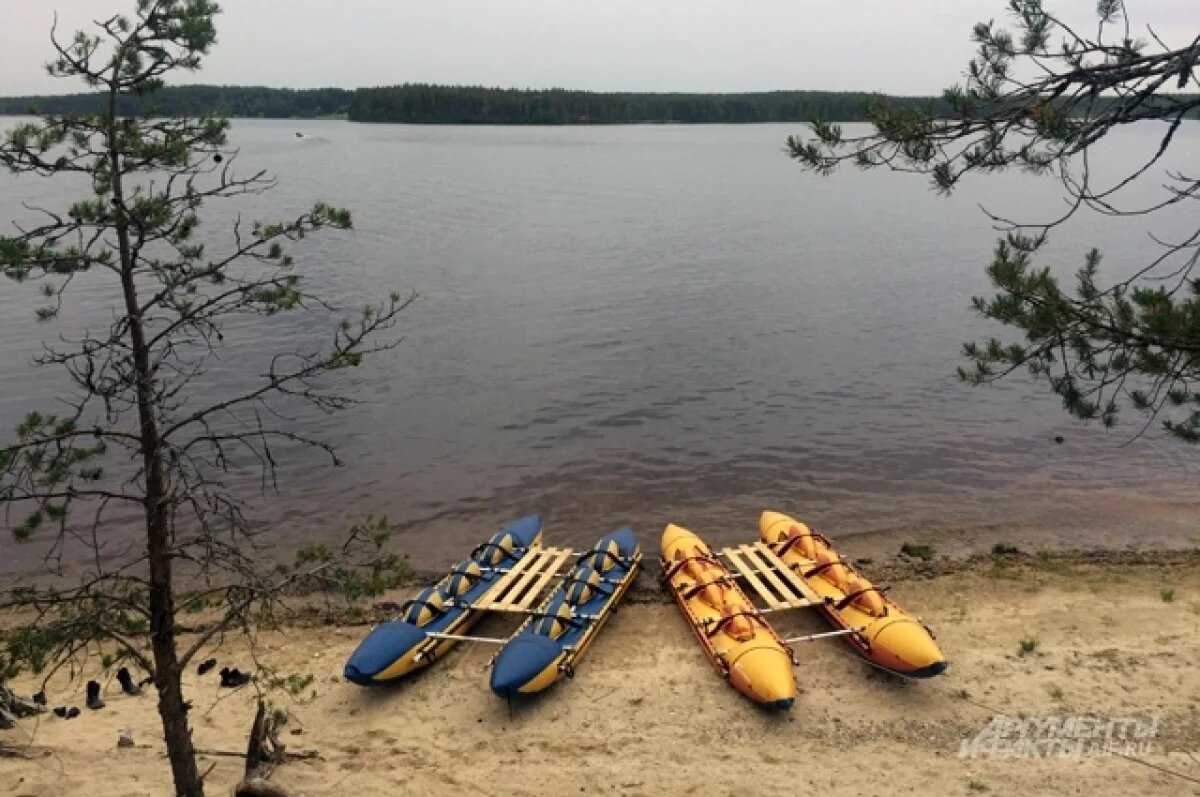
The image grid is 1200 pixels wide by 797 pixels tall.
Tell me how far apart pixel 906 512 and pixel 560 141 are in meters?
97.7

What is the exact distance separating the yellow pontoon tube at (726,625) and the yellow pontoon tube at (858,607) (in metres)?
0.87

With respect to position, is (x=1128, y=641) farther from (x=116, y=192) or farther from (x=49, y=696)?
(x=49, y=696)

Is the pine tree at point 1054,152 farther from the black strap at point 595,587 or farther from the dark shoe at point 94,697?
the dark shoe at point 94,697

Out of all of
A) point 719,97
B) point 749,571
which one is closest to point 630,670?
point 749,571

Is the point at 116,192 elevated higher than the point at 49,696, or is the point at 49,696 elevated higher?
the point at 116,192

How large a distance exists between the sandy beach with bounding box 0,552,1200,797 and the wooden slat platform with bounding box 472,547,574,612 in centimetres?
42

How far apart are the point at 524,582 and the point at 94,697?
15.3 feet

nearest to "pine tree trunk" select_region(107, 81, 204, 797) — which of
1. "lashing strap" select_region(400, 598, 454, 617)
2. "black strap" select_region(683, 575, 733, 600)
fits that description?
"lashing strap" select_region(400, 598, 454, 617)

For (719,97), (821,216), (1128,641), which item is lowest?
(1128,641)

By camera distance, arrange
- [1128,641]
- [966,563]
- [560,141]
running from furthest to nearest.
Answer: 1. [560,141]
2. [966,563]
3. [1128,641]

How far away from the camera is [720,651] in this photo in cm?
930

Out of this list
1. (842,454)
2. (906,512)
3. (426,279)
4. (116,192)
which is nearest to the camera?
(116,192)

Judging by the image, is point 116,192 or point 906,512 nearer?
point 116,192

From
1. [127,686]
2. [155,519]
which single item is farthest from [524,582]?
[155,519]
